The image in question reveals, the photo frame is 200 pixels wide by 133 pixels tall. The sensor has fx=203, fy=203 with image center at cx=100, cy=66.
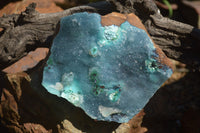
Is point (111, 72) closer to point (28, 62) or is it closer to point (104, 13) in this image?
point (104, 13)

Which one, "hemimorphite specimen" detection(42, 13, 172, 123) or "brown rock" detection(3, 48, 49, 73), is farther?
"brown rock" detection(3, 48, 49, 73)

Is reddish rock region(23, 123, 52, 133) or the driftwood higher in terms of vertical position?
the driftwood

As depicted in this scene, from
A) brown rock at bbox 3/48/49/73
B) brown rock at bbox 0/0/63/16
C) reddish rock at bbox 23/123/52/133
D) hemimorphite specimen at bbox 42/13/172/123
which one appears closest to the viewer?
hemimorphite specimen at bbox 42/13/172/123

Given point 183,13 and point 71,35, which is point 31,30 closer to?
point 71,35

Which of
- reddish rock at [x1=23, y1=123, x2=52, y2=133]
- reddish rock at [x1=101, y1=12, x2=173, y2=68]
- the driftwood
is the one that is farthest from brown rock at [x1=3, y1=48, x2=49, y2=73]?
reddish rock at [x1=101, y1=12, x2=173, y2=68]

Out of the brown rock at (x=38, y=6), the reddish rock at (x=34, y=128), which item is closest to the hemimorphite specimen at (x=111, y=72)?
the reddish rock at (x=34, y=128)

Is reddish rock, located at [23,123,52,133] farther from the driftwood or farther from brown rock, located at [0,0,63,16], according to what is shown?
brown rock, located at [0,0,63,16]
